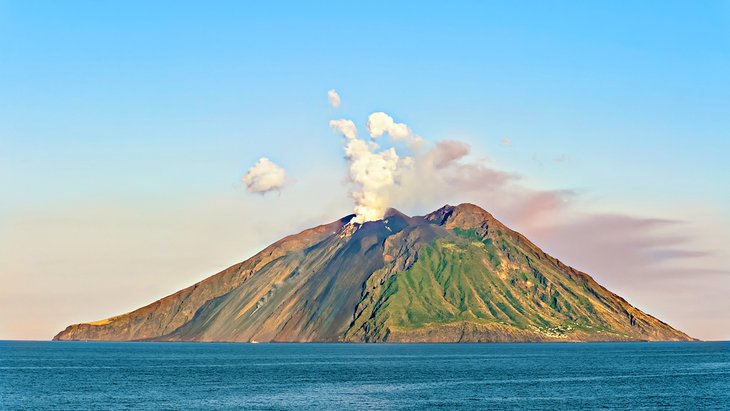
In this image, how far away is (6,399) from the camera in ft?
527

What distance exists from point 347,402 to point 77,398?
48.5 m

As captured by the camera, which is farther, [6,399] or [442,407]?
[6,399]

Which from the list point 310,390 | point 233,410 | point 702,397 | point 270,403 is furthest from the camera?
point 310,390

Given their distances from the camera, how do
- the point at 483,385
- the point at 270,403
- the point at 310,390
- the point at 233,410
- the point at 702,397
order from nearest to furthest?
the point at 233,410
the point at 270,403
the point at 702,397
the point at 310,390
the point at 483,385

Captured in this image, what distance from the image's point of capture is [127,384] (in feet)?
649

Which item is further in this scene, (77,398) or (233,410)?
(77,398)

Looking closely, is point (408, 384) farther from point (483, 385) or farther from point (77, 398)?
point (77, 398)

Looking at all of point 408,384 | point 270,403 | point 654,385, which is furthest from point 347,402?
point 654,385

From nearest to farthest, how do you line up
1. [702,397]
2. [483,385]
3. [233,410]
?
[233,410] → [702,397] → [483,385]

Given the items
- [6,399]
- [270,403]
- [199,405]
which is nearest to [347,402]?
[270,403]

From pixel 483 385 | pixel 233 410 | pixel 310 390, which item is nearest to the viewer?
pixel 233 410

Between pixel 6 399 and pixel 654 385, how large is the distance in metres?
131

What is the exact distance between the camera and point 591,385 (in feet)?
646

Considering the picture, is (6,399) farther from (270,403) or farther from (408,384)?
(408,384)
